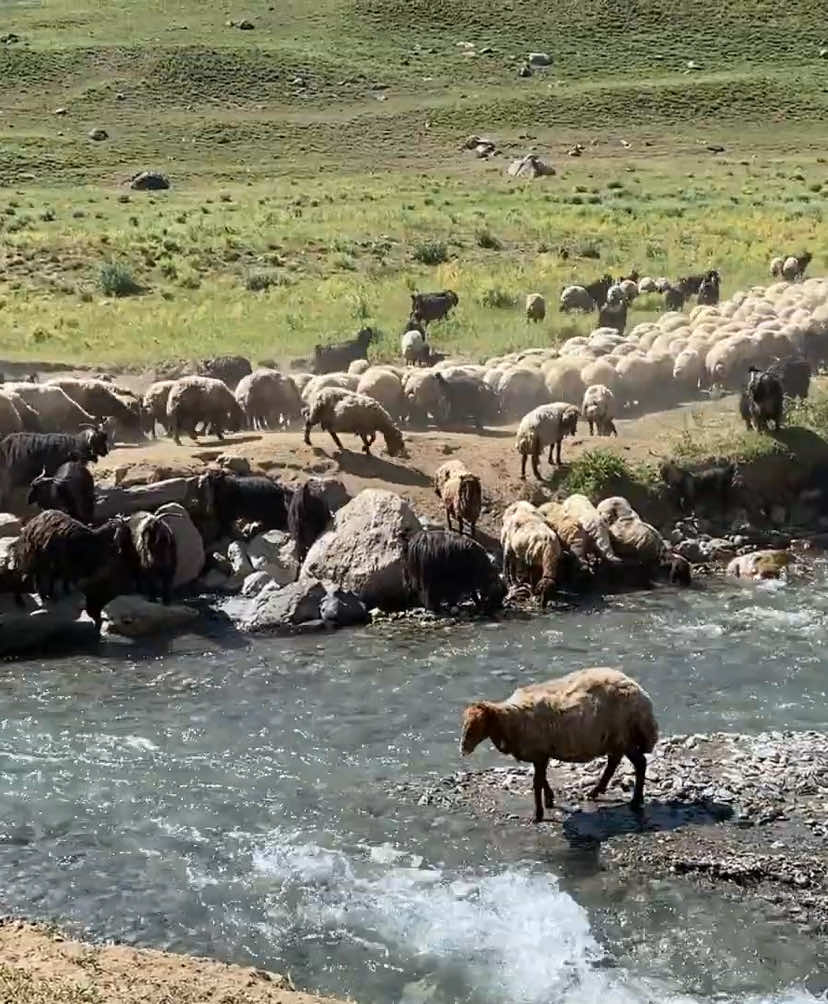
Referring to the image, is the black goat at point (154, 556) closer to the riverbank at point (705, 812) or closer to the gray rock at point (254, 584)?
the gray rock at point (254, 584)

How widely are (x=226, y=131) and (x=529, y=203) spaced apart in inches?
931

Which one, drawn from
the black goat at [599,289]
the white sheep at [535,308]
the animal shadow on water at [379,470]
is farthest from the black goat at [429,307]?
the animal shadow on water at [379,470]

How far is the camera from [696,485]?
20.0 m

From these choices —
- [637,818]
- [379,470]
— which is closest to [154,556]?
[379,470]

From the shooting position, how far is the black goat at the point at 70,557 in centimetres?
1652

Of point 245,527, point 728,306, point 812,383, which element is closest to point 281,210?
point 728,306

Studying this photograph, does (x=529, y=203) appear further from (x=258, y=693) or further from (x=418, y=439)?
(x=258, y=693)

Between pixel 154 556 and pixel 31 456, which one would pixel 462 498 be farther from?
pixel 31 456

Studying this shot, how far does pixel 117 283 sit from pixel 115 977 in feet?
92.0

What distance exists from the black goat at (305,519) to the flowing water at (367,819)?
2.04 metres

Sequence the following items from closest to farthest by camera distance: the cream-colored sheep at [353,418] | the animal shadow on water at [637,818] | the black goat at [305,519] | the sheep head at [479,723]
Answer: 1. the sheep head at [479,723]
2. the animal shadow on water at [637,818]
3. the black goat at [305,519]
4. the cream-colored sheep at [353,418]

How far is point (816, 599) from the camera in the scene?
17.5 metres

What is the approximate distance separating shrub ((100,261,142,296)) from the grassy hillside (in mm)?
371

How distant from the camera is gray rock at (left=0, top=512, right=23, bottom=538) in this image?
58.2 feet
